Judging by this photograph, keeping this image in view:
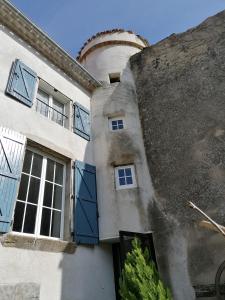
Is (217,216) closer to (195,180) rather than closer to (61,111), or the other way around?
(195,180)

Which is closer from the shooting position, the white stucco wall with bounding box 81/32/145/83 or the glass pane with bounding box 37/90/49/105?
the glass pane with bounding box 37/90/49/105

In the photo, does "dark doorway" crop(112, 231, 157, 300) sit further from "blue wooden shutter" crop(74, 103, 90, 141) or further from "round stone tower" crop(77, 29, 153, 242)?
"blue wooden shutter" crop(74, 103, 90, 141)

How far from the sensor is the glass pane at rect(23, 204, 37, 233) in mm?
4906

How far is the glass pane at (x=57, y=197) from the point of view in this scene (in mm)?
5756

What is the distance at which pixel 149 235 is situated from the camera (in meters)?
6.02

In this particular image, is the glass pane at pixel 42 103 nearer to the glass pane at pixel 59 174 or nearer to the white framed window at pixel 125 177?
the glass pane at pixel 59 174

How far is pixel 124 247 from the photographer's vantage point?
18.1 ft

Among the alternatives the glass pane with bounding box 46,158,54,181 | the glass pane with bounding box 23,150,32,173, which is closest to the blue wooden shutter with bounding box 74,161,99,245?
the glass pane with bounding box 46,158,54,181

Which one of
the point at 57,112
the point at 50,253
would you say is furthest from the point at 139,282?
the point at 57,112

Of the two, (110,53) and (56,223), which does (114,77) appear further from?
(56,223)

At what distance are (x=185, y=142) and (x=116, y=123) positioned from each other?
7.23 ft

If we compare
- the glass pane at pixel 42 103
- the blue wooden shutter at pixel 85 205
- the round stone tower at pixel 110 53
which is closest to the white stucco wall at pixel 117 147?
the round stone tower at pixel 110 53

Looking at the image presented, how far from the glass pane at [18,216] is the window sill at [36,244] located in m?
0.33

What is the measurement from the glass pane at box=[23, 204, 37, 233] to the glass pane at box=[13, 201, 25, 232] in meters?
0.10
